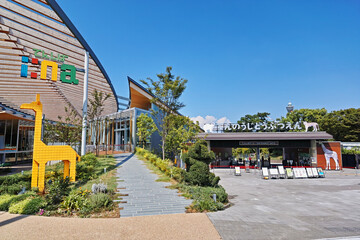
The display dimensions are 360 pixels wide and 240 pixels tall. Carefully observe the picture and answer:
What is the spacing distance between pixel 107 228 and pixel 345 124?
45.7m

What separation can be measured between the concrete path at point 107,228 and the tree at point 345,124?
4237cm

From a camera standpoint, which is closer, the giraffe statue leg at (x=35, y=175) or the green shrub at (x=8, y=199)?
the green shrub at (x=8, y=199)

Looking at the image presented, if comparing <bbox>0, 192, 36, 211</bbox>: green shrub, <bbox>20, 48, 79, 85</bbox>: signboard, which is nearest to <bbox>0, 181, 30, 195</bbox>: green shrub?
<bbox>0, 192, 36, 211</bbox>: green shrub

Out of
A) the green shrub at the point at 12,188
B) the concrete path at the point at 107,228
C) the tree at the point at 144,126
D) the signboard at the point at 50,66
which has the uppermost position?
the signboard at the point at 50,66

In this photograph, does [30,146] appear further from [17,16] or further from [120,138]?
[17,16]

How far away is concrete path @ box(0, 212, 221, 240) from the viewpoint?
571cm

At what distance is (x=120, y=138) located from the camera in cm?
2973

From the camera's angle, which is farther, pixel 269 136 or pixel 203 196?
pixel 269 136

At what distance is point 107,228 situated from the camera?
6285 mm

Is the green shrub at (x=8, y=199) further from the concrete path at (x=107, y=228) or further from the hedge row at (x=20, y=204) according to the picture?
the concrete path at (x=107, y=228)

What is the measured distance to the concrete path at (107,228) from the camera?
18.7 ft

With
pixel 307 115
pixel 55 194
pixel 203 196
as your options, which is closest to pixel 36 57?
pixel 55 194

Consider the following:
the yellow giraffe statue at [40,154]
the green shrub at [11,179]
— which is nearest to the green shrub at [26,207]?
the yellow giraffe statue at [40,154]

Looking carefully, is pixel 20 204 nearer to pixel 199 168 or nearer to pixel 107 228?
pixel 107 228
